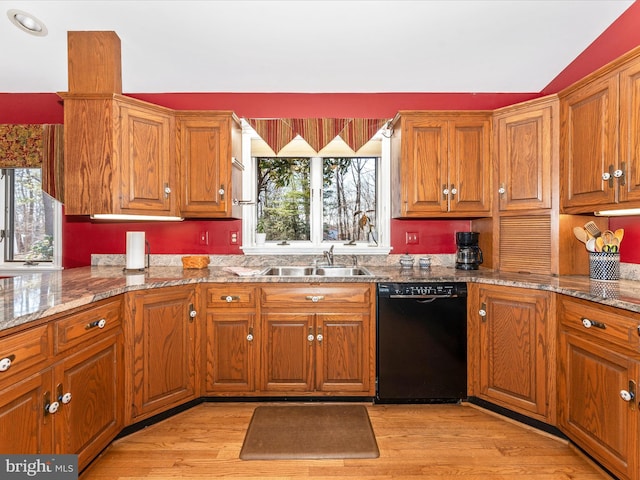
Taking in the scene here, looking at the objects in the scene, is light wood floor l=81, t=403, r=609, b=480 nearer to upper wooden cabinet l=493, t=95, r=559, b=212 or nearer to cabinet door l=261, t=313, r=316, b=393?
cabinet door l=261, t=313, r=316, b=393

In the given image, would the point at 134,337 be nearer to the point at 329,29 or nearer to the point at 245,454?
the point at 245,454

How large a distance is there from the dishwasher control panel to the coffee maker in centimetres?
43

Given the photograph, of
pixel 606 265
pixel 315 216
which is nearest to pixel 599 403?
pixel 606 265

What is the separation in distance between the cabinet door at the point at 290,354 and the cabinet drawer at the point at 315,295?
0.31 feet

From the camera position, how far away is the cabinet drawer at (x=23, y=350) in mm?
1248

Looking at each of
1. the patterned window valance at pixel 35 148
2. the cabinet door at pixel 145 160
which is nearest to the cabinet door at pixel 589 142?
the cabinet door at pixel 145 160

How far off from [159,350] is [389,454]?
4.87 feet

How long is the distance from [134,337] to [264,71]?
216 cm

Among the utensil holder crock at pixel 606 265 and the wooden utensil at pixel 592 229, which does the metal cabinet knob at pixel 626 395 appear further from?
the wooden utensil at pixel 592 229

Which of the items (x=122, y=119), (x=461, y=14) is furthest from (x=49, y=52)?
(x=461, y=14)

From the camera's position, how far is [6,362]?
1.24m

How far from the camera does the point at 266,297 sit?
244cm

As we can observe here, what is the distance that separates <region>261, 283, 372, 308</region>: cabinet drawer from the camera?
243 centimetres

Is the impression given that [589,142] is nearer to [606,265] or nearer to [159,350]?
[606,265]
